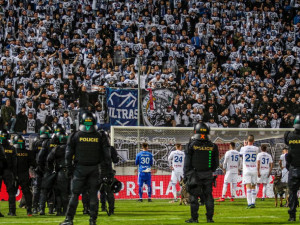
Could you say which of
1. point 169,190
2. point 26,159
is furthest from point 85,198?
point 169,190

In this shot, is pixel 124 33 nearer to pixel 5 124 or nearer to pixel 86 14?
pixel 86 14

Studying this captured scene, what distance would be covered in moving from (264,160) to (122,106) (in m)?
5.37

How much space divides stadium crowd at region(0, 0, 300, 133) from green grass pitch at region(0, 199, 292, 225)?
6.02 meters

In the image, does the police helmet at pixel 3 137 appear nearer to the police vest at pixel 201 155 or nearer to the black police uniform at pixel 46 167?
the black police uniform at pixel 46 167

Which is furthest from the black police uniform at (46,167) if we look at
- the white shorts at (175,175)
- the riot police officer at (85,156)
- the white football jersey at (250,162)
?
the white shorts at (175,175)

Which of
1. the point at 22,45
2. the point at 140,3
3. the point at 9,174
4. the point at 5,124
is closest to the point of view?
the point at 9,174

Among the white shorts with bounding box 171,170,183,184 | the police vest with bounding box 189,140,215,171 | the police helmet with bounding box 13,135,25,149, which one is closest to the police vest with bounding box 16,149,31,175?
the police helmet with bounding box 13,135,25,149

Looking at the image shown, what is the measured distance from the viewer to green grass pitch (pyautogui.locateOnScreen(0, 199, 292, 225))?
1412 cm

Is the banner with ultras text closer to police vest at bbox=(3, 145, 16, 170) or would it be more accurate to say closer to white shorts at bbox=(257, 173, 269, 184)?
white shorts at bbox=(257, 173, 269, 184)

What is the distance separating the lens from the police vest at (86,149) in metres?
12.2

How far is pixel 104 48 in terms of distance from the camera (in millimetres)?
→ 29875

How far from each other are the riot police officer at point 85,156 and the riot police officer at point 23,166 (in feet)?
14.2

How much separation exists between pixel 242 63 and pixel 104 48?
6818mm

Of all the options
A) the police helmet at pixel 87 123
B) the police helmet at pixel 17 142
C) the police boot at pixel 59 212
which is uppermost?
the police helmet at pixel 87 123
